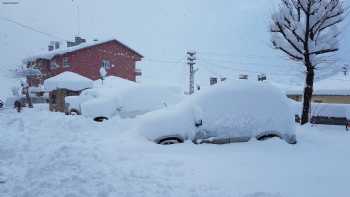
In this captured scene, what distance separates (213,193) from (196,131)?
11.1 ft

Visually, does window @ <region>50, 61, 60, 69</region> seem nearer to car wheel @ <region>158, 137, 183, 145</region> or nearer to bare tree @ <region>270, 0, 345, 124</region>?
bare tree @ <region>270, 0, 345, 124</region>

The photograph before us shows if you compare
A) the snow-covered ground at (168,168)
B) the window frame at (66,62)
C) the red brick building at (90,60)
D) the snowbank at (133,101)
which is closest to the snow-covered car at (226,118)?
the snow-covered ground at (168,168)

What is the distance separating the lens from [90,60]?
1740 inches

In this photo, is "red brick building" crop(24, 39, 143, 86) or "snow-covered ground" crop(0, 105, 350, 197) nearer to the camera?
"snow-covered ground" crop(0, 105, 350, 197)

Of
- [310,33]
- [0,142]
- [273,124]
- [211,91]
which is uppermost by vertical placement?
[310,33]

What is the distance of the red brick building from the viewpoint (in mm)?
43594

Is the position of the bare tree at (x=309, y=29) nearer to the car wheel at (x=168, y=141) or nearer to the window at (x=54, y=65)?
the car wheel at (x=168, y=141)

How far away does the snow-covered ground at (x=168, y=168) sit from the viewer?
5305mm

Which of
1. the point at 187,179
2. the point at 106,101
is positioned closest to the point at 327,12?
the point at 106,101

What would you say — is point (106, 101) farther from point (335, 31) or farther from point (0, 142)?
point (335, 31)

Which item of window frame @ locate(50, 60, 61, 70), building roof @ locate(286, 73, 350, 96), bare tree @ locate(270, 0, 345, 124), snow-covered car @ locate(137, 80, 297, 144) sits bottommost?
building roof @ locate(286, 73, 350, 96)

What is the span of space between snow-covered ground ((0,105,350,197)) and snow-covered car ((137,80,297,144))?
33 centimetres

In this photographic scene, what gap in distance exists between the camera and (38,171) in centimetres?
621

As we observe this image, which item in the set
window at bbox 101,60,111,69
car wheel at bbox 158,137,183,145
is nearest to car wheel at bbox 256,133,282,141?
car wheel at bbox 158,137,183,145
